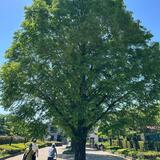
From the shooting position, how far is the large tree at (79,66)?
2020 centimetres

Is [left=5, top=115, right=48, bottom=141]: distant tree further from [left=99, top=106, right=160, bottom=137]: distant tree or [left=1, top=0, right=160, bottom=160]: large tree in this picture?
[left=99, top=106, right=160, bottom=137]: distant tree

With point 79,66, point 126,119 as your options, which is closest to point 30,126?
point 79,66

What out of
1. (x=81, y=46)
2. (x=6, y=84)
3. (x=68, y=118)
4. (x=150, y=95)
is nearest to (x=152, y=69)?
(x=150, y=95)

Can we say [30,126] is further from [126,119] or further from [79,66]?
[126,119]

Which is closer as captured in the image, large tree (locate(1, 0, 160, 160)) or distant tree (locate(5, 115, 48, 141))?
large tree (locate(1, 0, 160, 160))

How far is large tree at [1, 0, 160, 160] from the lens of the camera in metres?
20.2

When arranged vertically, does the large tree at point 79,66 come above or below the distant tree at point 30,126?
above

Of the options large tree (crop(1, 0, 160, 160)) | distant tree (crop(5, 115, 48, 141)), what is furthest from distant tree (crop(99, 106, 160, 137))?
distant tree (crop(5, 115, 48, 141))

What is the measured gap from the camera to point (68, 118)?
20.6 meters

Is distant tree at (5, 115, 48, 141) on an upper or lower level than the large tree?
lower

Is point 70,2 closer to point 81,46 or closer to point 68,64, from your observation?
point 81,46

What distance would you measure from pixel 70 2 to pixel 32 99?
7.34 meters

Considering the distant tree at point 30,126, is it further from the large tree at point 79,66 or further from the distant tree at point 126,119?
the distant tree at point 126,119

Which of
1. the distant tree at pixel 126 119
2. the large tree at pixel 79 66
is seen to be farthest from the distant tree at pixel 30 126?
the distant tree at pixel 126 119
